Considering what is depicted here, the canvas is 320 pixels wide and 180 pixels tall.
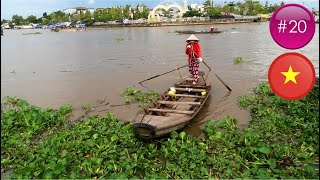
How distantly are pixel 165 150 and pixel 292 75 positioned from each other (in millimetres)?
3275

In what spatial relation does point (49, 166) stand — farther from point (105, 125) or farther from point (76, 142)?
point (105, 125)

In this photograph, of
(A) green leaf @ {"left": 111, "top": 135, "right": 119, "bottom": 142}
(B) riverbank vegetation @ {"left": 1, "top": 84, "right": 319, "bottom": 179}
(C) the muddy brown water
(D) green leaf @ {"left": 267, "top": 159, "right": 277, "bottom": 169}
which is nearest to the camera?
(D) green leaf @ {"left": 267, "top": 159, "right": 277, "bottom": 169}

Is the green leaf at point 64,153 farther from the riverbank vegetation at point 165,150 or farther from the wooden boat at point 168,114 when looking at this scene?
the wooden boat at point 168,114

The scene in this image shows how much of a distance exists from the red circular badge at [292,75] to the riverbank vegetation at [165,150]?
1849mm

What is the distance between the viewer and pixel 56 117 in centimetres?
868

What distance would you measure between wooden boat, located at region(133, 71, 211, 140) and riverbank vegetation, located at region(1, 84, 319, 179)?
0.29 m

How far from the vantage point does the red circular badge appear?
3.71 m

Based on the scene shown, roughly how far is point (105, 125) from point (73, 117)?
78.4 inches

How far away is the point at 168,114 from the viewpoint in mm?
7711

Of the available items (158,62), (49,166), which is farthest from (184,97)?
(158,62)

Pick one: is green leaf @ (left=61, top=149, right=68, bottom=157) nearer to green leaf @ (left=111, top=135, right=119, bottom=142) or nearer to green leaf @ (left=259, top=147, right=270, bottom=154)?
green leaf @ (left=111, top=135, right=119, bottom=142)

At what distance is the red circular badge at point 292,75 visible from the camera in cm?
371

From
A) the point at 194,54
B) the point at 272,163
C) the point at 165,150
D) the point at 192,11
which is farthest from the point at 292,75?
the point at 192,11

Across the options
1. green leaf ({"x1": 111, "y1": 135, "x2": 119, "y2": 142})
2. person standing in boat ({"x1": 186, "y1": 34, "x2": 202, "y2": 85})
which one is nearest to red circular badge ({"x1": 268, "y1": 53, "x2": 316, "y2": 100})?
green leaf ({"x1": 111, "y1": 135, "x2": 119, "y2": 142})
